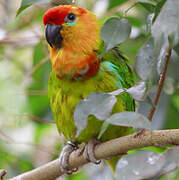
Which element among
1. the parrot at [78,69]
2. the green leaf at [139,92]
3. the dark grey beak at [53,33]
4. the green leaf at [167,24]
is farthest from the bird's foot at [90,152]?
the green leaf at [167,24]

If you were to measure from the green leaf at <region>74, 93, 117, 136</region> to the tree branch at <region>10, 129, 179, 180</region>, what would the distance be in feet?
0.49

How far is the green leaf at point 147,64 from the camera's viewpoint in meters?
0.61

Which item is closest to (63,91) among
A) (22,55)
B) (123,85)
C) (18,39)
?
(123,85)

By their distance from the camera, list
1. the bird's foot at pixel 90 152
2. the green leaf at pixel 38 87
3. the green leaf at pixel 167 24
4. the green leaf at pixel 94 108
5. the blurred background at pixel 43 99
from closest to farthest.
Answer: the green leaf at pixel 167 24 < the green leaf at pixel 94 108 < the bird's foot at pixel 90 152 < the blurred background at pixel 43 99 < the green leaf at pixel 38 87

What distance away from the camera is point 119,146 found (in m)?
0.84

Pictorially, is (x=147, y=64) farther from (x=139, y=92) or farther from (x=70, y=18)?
(x=70, y=18)

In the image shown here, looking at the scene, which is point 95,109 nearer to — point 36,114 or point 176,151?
point 176,151

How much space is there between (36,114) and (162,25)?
3.74ft

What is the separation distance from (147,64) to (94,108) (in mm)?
128

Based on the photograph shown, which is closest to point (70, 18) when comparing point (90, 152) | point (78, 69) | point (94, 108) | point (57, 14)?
point (57, 14)

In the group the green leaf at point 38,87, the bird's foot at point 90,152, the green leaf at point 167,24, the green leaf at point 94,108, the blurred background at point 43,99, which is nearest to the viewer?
the green leaf at point 167,24

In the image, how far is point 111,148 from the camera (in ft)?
2.88

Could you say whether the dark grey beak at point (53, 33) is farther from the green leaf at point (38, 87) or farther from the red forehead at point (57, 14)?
the green leaf at point (38, 87)

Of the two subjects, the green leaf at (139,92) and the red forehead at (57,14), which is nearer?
the green leaf at (139,92)
